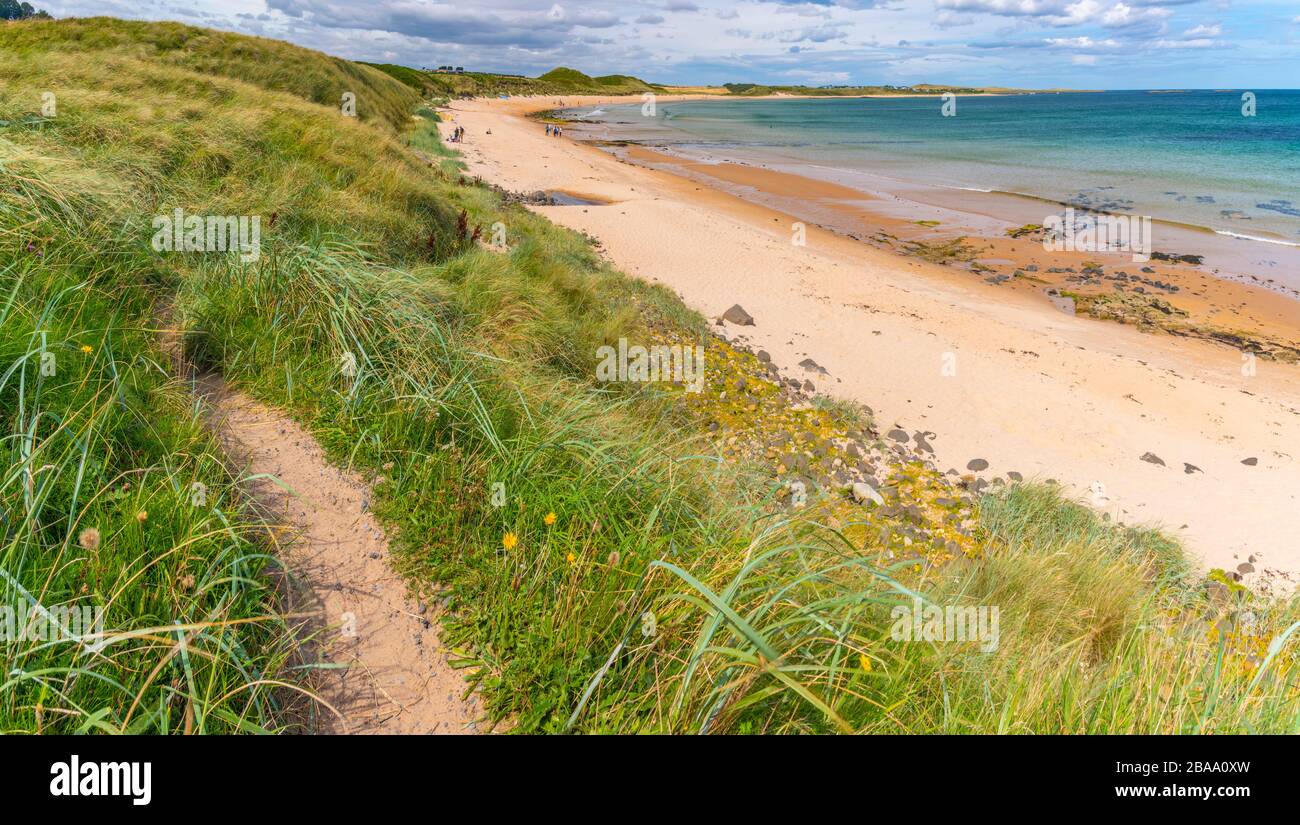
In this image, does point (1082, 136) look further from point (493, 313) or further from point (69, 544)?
point (69, 544)

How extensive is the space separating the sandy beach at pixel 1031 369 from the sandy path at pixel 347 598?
6.55 m

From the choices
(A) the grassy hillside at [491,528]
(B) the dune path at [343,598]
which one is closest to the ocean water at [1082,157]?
(A) the grassy hillside at [491,528]

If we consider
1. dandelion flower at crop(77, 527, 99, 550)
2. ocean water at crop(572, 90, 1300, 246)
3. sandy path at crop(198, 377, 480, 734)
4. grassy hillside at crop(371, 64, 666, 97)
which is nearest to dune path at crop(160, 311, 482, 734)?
sandy path at crop(198, 377, 480, 734)

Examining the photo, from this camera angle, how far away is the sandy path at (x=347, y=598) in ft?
8.27

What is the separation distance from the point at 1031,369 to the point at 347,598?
35.1 ft

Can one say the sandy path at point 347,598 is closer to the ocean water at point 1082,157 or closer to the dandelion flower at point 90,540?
the dandelion flower at point 90,540

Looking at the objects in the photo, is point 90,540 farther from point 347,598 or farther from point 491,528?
point 491,528

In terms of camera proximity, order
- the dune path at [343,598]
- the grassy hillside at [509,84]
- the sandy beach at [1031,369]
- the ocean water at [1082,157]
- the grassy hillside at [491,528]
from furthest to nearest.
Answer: the grassy hillside at [509,84], the ocean water at [1082,157], the sandy beach at [1031,369], the dune path at [343,598], the grassy hillside at [491,528]

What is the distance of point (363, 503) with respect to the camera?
3.48m

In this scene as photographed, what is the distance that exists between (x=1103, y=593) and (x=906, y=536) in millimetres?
1851

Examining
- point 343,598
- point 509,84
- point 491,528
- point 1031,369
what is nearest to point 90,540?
point 343,598

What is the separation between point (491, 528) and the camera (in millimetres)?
3258

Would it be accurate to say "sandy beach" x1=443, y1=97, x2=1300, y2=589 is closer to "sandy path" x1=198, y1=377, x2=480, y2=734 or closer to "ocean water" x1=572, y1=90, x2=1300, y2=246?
A: "sandy path" x1=198, y1=377, x2=480, y2=734

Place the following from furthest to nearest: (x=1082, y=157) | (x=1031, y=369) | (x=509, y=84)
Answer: (x=509, y=84) → (x=1082, y=157) → (x=1031, y=369)
